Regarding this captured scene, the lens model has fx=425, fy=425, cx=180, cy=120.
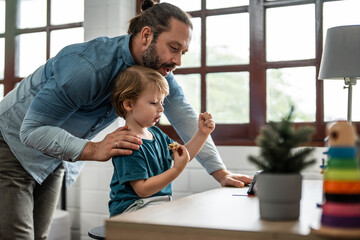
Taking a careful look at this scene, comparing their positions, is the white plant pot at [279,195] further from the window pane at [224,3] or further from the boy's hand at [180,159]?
the window pane at [224,3]

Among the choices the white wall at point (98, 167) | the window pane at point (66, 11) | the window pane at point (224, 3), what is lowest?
the white wall at point (98, 167)

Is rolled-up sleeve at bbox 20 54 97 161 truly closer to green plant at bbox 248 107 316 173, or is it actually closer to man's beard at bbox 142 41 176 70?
man's beard at bbox 142 41 176 70

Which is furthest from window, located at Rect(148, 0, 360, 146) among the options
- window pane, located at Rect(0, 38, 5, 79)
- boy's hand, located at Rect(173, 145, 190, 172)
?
window pane, located at Rect(0, 38, 5, 79)

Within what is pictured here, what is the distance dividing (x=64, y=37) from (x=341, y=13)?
78.6 inches

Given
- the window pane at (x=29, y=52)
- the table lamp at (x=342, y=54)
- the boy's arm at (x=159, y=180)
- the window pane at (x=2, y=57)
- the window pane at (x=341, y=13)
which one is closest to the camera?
the boy's arm at (x=159, y=180)

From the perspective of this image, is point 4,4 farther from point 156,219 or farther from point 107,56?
point 156,219

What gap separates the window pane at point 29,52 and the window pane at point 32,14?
9cm

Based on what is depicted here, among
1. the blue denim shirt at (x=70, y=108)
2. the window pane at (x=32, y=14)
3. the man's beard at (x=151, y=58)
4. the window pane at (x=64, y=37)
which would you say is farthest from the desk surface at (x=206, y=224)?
the window pane at (x=32, y=14)

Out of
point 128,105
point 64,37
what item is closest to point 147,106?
point 128,105

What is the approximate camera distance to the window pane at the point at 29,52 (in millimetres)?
3402

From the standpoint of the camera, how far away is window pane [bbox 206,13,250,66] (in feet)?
9.08

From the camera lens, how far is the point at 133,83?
4.89ft

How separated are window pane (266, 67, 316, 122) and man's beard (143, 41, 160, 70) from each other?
1.15 m

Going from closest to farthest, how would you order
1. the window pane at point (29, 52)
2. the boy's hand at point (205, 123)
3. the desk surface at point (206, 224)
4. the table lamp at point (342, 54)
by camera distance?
the desk surface at point (206, 224) → the boy's hand at point (205, 123) → the table lamp at point (342, 54) → the window pane at point (29, 52)
